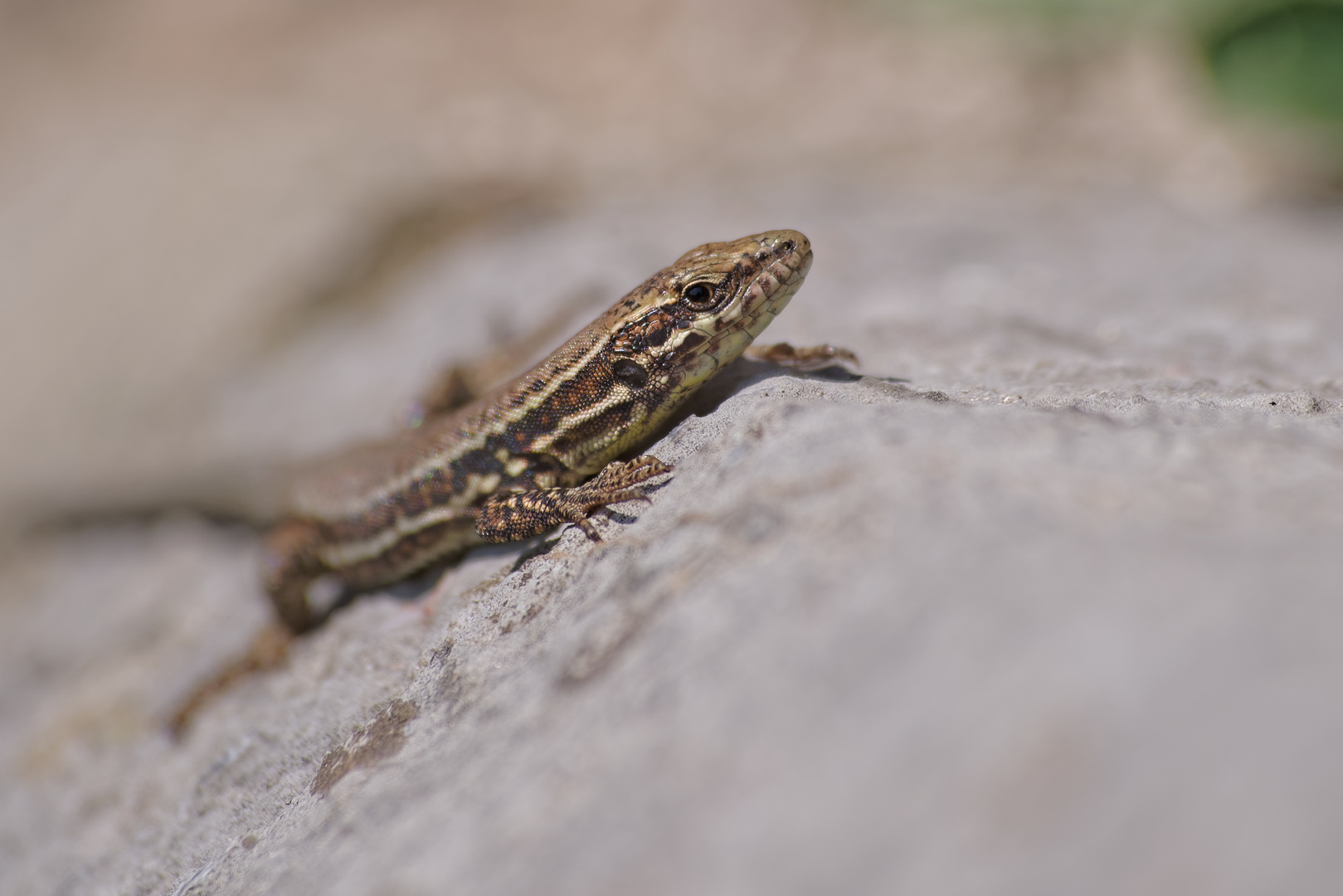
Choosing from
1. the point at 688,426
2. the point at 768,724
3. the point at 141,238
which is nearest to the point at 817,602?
the point at 768,724

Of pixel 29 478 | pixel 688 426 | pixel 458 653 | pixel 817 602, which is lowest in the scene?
pixel 29 478

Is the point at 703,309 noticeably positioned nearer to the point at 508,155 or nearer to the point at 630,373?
the point at 630,373

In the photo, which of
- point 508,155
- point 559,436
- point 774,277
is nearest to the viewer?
point 774,277

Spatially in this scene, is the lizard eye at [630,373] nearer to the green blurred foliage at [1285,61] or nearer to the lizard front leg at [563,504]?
the lizard front leg at [563,504]

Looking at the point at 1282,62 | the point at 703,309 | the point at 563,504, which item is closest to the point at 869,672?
the point at 563,504

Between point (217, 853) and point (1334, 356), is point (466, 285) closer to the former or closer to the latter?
point (217, 853)

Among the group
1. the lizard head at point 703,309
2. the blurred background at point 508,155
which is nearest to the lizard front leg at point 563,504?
the lizard head at point 703,309
